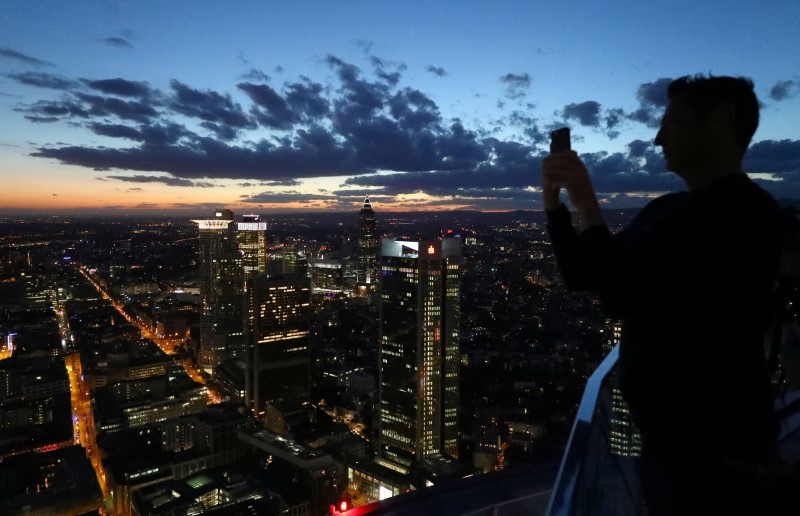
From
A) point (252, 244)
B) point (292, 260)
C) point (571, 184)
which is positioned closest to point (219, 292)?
point (252, 244)

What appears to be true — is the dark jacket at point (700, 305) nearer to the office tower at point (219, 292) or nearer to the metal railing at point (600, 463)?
the metal railing at point (600, 463)

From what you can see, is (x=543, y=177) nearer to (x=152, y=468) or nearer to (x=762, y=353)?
(x=762, y=353)

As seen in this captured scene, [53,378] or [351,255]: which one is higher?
[351,255]

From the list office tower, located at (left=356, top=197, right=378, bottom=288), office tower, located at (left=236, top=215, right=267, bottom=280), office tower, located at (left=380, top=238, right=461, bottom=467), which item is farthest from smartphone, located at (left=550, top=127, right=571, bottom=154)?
office tower, located at (left=356, top=197, right=378, bottom=288)

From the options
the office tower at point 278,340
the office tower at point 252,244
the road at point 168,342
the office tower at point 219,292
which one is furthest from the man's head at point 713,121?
the office tower at point 252,244

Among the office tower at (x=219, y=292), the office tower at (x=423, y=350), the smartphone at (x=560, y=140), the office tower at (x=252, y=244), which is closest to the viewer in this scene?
the smartphone at (x=560, y=140)

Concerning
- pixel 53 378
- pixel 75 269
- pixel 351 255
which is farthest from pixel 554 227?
pixel 75 269
